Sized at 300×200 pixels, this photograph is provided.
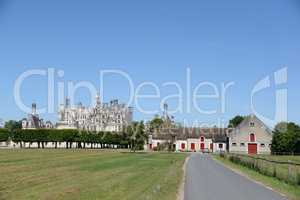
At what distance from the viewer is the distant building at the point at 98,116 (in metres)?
176

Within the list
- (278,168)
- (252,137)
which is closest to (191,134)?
(252,137)

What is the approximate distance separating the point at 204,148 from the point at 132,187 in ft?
418

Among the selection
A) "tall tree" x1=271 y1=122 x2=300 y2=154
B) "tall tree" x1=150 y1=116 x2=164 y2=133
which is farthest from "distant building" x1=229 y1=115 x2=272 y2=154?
"tall tree" x1=150 y1=116 x2=164 y2=133

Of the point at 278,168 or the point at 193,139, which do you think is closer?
the point at 278,168

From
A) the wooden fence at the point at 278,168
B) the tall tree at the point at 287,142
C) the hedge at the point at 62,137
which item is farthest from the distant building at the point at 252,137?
the wooden fence at the point at 278,168

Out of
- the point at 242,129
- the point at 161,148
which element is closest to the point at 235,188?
the point at 242,129

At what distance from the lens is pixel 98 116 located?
18012cm

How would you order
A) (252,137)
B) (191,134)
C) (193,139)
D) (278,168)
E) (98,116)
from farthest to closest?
(98,116) < (191,134) < (193,139) < (252,137) < (278,168)

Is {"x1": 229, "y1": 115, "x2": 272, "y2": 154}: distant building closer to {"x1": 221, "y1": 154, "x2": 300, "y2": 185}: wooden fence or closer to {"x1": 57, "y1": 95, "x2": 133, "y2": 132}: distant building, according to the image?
{"x1": 57, "y1": 95, "x2": 133, "y2": 132}: distant building

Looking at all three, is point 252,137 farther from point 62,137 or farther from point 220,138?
point 62,137

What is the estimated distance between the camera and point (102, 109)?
18112 cm

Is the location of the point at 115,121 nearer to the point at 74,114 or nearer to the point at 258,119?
the point at 74,114

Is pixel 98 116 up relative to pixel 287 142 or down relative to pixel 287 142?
up

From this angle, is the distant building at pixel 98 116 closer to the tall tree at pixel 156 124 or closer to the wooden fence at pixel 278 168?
the tall tree at pixel 156 124
